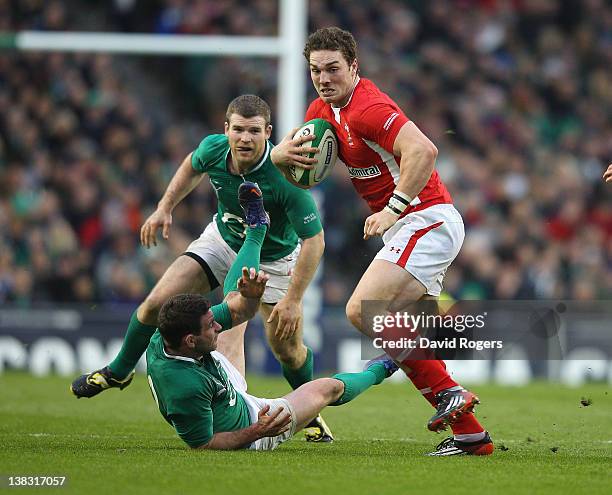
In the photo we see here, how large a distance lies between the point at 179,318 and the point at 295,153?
126 cm

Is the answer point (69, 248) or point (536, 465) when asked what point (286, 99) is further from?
point (536, 465)

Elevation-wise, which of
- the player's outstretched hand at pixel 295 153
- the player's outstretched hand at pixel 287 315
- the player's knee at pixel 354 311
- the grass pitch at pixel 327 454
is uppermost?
the player's outstretched hand at pixel 295 153

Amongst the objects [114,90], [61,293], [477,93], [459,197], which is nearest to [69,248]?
[61,293]

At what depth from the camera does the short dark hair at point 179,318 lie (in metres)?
5.98

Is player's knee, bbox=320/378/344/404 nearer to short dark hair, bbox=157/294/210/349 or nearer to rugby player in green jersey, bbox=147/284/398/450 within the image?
rugby player in green jersey, bbox=147/284/398/450

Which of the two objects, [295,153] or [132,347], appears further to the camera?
[132,347]

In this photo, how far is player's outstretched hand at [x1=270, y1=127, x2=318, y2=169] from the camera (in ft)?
21.6

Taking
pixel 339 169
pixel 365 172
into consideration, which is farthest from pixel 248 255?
pixel 339 169

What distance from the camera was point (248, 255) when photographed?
6848mm

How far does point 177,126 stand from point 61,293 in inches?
145

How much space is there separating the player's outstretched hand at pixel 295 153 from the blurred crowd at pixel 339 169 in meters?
8.12

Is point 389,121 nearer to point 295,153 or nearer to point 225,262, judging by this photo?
point 295,153

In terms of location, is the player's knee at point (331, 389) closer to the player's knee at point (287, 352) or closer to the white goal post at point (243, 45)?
the player's knee at point (287, 352)

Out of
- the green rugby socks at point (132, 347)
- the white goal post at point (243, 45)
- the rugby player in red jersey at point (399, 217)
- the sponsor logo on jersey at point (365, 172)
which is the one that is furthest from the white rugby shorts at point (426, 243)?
the white goal post at point (243, 45)
